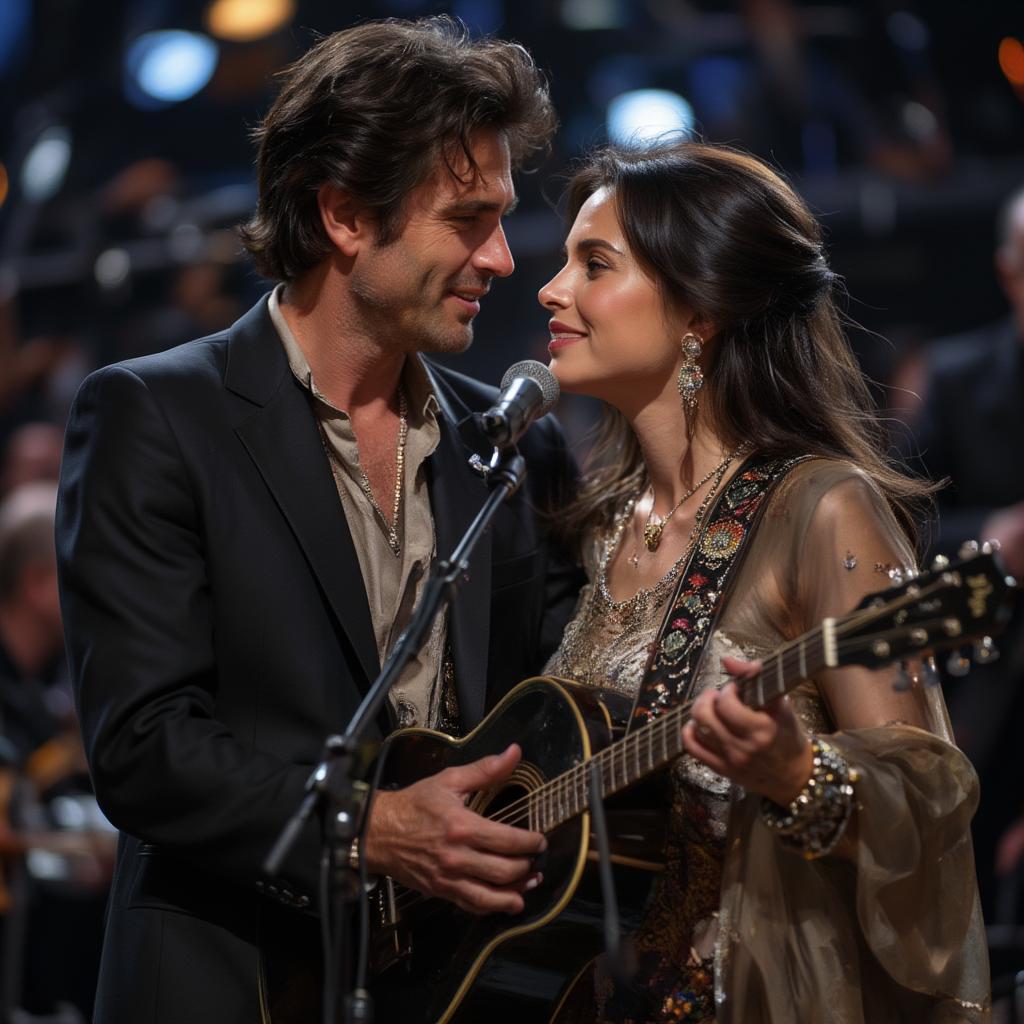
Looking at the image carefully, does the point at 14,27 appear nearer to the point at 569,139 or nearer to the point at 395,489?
the point at 569,139

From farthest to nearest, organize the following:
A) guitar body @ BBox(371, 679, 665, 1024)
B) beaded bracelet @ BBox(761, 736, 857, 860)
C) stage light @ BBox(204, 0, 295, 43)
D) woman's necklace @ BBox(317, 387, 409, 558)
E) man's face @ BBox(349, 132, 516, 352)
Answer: stage light @ BBox(204, 0, 295, 43)
man's face @ BBox(349, 132, 516, 352)
woman's necklace @ BBox(317, 387, 409, 558)
guitar body @ BBox(371, 679, 665, 1024)
beaded bracelet @ BBox(761, 736, 857, 860)

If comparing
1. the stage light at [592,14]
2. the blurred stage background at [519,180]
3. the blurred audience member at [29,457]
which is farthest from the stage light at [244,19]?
the blurred audience member at [29,457]

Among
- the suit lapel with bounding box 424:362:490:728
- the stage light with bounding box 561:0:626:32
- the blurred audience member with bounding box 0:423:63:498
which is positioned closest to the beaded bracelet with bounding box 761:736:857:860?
the suit lapel with bounding box 424:362:490:728

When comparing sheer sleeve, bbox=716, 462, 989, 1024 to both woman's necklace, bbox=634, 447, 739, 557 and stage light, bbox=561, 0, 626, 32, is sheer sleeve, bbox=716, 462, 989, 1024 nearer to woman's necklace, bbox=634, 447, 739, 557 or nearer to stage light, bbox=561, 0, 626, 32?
woman's necklace, bbox=634, 447, 739, 557

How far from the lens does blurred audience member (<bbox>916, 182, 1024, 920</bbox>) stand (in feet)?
16.6

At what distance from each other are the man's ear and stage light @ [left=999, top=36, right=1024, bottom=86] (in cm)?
384

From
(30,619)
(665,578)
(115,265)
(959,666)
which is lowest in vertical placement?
(30,619)

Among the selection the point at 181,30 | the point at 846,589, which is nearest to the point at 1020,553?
the point at 846,589

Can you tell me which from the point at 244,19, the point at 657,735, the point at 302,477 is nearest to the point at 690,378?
the point at 302,477

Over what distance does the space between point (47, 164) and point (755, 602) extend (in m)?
5.17

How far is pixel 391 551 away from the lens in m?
2.96

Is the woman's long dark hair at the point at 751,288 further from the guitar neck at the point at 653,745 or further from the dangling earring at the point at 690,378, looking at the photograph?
the guitar neck at the point at 653,745

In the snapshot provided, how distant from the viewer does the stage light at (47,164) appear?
21.9 feet

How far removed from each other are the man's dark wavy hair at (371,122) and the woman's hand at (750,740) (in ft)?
4.76
